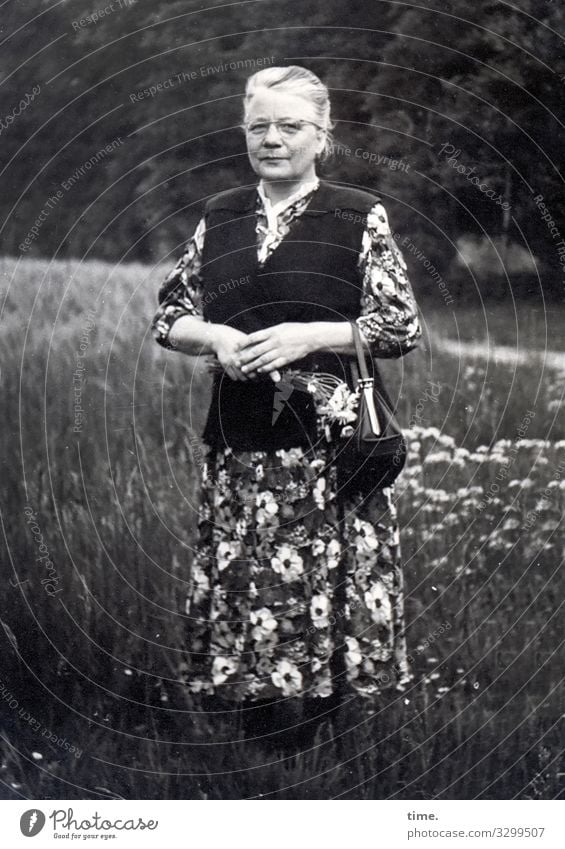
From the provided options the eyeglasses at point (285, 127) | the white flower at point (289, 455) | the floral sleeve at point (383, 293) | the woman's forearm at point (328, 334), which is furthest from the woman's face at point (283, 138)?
the white flower at point (289, 455)

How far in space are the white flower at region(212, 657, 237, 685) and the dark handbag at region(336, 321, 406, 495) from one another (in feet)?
1.90

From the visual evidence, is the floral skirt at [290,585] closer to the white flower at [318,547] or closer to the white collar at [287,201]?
the white flower at [318,547]

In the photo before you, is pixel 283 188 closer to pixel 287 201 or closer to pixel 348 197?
pixel 287 201

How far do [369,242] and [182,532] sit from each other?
0.95m

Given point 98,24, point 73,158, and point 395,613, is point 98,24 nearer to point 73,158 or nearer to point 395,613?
point 73,158

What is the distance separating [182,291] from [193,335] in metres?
0.12

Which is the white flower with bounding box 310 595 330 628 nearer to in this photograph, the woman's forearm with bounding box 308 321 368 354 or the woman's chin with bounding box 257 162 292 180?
the woman's forearm with bounding box 308 321 368 354

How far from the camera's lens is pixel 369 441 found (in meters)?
2.46

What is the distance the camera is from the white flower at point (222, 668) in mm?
2533

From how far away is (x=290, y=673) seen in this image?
8.27 feet

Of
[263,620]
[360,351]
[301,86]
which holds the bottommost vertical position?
[263,620]

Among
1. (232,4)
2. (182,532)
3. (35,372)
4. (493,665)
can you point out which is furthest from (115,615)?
Result: (232,4)
